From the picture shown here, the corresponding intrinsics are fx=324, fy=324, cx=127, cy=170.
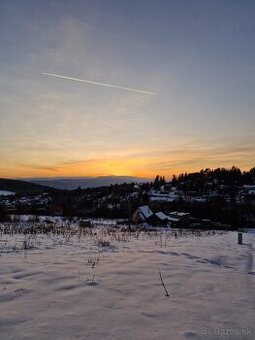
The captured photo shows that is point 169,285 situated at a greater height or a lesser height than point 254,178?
lesser

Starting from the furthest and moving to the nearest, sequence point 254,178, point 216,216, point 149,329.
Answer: point 254,178 < point 216,216 < point 149,329

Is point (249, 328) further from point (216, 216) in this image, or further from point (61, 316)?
point (216, 216)

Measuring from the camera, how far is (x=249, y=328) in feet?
11.8

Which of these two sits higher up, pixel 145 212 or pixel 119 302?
pixel 119 302

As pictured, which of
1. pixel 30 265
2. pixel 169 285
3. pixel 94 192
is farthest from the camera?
pixel 94 192

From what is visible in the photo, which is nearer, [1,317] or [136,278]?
[1,317]

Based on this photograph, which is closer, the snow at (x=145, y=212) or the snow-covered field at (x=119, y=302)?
the snow-covered field at (x=119, y=302)

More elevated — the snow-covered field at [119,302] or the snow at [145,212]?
the snow-covered field at [119,302]

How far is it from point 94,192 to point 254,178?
9933cm

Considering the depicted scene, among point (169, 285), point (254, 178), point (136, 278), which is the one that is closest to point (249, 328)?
point (169, 285)

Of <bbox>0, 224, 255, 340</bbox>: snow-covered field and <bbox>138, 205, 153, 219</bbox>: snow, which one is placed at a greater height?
<bbox>0, 224, 255, 340</bbox>: snow-covered field

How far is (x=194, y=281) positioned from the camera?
5.68 m

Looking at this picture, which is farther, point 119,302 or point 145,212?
point 145,212

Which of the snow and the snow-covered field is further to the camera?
the snow
